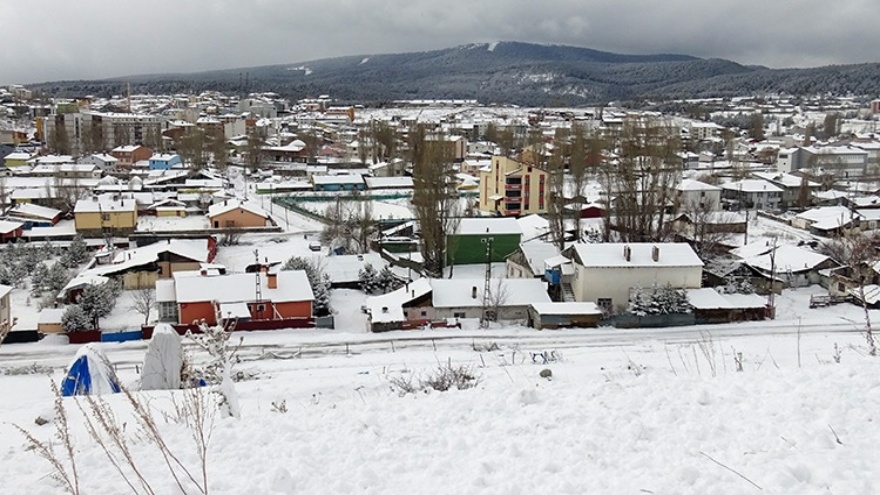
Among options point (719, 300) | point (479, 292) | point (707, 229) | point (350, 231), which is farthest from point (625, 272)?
point (350, 231)

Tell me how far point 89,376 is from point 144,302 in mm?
8708

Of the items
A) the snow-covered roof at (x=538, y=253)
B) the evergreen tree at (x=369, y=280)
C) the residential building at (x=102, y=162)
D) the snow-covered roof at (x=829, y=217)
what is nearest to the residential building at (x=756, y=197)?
the snow-covered roof at (x=829, y=217)

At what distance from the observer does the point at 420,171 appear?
21.2m

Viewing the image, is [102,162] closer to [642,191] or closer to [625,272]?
[642,191]

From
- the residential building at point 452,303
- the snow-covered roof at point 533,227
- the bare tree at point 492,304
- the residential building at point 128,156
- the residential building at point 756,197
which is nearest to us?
the residential building at point 452,303

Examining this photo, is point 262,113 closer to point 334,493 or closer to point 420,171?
point 420,171

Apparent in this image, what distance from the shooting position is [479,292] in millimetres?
15562

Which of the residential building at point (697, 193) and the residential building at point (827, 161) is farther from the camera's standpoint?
the residential building at point (827, 161)

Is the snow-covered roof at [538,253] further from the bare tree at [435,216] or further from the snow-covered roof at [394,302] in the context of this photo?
the snow-covered roof at [394,302]

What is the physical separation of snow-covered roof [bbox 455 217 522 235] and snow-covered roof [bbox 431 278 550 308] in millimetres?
4169

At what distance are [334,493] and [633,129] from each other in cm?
2438

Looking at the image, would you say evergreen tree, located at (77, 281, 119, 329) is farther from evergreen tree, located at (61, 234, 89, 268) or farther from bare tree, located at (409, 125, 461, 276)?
bare tree, located at (409, 125, 461, 276)

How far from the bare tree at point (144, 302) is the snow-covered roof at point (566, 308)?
812 centimetres

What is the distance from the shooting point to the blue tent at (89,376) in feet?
24.5
